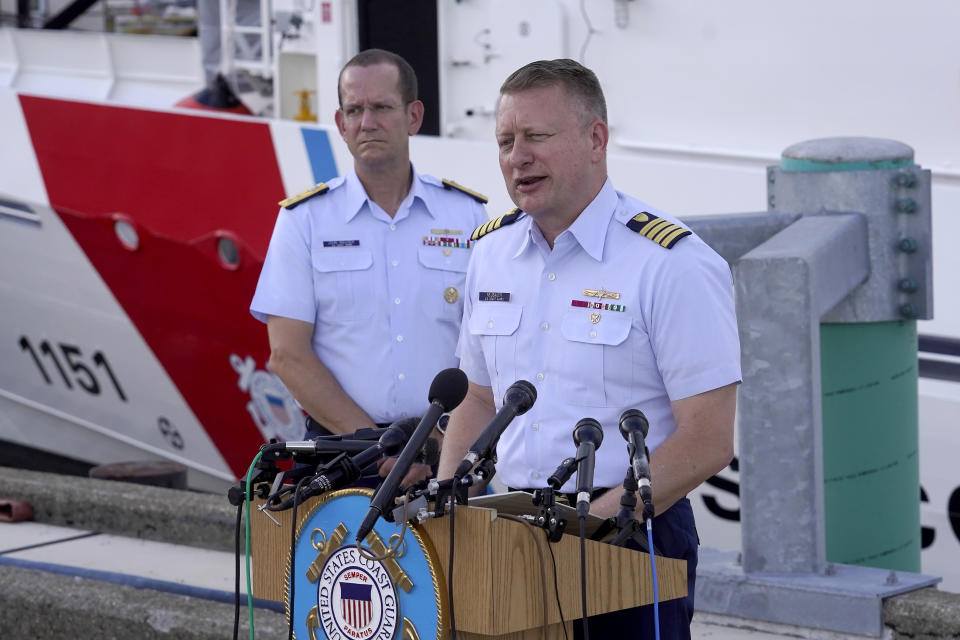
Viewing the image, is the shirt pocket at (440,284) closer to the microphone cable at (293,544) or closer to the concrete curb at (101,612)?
the concrete curb at (101,612)

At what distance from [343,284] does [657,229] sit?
1.10 meters

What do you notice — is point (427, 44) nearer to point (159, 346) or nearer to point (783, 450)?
point (159, 346)

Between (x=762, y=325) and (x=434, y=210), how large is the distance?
77cm

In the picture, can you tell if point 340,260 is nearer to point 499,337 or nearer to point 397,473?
point 499,337

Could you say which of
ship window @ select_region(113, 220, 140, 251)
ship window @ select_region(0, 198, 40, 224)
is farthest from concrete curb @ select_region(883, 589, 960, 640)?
ship window @ select_region(0, 198, 40, 224)

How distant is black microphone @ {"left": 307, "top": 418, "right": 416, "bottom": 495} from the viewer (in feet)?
6.07

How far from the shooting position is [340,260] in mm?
3016

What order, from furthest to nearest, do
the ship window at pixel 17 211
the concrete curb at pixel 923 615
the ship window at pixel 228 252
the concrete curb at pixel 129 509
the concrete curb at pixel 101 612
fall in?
the ship window at pixel 17 211 < the ship window at pixel 228 252 < the concrete curb at pixel 129 509 < the concrete curb at pixel 101 612 < the concrete curb at pixel 923 615

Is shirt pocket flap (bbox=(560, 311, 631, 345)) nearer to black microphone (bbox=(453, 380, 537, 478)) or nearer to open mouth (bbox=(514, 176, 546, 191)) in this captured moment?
open mouth (bbox=(514, 176, 546, 191))

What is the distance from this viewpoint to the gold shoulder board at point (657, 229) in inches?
79.8

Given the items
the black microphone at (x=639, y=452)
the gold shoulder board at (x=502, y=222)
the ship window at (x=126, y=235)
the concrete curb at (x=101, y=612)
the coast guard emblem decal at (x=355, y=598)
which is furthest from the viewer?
the ship window at (x=126, y=235)

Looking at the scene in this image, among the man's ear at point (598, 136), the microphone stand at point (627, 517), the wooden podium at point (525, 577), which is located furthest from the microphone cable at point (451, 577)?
the man's ear at point (598, 136)

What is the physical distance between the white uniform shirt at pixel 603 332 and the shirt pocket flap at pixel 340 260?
86 cm

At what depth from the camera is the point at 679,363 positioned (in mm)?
1981
